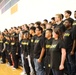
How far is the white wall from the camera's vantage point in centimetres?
742

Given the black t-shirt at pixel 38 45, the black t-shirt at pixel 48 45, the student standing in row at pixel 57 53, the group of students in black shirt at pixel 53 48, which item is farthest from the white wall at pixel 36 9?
the student standing in row at pixel 57 53

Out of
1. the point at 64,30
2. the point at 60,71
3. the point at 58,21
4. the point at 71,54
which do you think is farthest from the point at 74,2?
the point at 60,71

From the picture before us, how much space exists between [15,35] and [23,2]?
373cm

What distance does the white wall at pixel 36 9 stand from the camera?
7418 millimetres

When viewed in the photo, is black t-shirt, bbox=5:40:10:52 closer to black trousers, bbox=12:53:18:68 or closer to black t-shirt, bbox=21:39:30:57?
black trousers, bbox=12:53:18:68

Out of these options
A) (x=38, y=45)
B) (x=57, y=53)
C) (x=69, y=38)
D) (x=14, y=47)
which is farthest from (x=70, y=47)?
(x=14, y=47)

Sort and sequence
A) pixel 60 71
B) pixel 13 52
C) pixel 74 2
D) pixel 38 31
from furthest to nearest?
pixel 13 52 → pixel 74 2 → pixel 38 31 → pixel 60 71

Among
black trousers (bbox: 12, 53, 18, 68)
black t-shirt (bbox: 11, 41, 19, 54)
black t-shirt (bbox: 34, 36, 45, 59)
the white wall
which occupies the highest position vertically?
the white wall

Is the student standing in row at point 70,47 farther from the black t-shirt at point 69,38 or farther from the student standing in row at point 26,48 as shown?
the student standing in row at point 26,48

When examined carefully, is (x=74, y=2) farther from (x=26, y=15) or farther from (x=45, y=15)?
(x=26, y=15)

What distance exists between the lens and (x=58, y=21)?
225 inches

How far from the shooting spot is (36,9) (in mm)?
10141

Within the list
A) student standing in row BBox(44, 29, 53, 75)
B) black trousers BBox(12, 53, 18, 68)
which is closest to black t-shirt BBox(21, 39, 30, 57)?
student standing in row BBox(44, 29, 53, 75)

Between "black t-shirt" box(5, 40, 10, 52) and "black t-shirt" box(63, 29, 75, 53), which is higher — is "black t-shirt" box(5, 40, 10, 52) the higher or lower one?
the lower one
